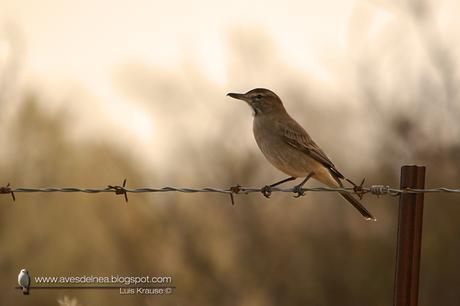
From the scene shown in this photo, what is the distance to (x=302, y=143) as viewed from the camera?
953 centimetres

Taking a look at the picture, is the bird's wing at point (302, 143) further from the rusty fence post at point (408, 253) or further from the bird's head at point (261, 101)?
the rusty fence post at point (408, 253)

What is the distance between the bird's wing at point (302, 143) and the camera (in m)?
9.45

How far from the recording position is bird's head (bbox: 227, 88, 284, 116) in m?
10.1

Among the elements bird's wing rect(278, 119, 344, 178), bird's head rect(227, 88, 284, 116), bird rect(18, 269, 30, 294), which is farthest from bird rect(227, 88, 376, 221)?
bird rect(18, 269, 30, 294)

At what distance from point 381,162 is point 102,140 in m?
6.38

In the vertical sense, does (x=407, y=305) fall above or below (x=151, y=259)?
below

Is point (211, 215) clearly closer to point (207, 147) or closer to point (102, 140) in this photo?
point (207, 147)

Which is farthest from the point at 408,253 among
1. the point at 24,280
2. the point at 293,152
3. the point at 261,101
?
the point at 24,280

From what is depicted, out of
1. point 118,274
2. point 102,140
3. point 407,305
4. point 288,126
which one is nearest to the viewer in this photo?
point 407,305

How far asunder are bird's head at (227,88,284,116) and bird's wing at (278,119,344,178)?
0.35 meters

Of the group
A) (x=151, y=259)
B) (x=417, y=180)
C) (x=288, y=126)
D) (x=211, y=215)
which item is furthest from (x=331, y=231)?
(x=417, y=180)

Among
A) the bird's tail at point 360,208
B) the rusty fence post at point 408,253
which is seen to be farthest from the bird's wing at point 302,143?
the rusty fence post at point 408,253

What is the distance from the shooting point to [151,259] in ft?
49.3

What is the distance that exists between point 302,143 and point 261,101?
0.87 metres
